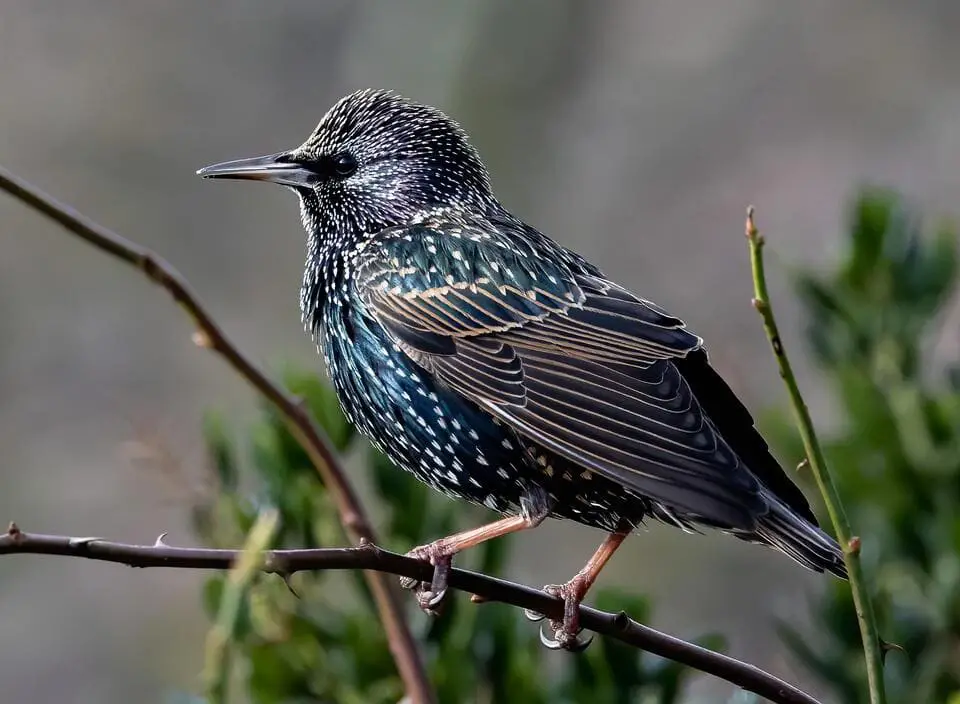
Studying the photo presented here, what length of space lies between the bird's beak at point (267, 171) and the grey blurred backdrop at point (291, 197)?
388 cm

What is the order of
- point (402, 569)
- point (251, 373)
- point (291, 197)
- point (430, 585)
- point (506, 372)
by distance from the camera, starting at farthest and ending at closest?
1. point (291, 197)
2. point (506, 372)
3. point (430, 585)
4. point (251, 373)
5. point (402, 569)

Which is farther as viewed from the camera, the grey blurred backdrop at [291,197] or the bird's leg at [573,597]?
the grey blurred backdrop at [291,197]

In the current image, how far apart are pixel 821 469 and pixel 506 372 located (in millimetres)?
1195

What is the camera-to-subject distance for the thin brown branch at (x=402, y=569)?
1796 millimetres

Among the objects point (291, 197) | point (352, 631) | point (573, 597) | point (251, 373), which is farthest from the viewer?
point (291, 197)

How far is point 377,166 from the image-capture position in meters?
3.45

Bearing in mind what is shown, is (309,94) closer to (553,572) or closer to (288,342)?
(288,342)

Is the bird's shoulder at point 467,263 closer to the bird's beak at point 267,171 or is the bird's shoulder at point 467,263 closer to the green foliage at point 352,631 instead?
the bird's beak at point 267,171

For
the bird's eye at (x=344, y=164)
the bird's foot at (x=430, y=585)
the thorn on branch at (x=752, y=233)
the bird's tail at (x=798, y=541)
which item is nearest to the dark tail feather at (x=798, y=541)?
the bird's tail at (x=798, y=541)

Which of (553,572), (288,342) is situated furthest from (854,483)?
(288,342)

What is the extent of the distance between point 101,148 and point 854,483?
5855 millimetres

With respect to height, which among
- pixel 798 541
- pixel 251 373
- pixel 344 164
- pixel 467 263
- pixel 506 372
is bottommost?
pixel 798 541

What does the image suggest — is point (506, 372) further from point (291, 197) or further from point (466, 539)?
point (291, 197)

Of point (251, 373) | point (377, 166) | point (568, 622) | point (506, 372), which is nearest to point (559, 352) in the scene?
point (506, 372)
